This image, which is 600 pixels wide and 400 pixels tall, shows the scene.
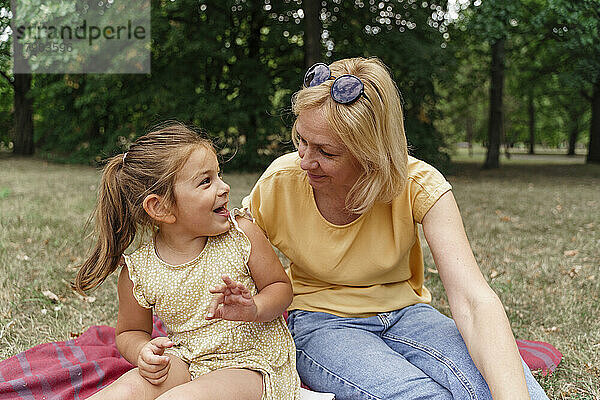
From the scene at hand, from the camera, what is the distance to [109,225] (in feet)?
6.70

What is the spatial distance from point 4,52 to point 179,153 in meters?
10.6

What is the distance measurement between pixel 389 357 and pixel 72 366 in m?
1.33

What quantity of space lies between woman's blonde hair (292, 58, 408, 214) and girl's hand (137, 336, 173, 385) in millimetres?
871

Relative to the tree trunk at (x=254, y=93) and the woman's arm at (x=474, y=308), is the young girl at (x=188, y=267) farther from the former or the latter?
the tree trunk at (x=254, y=93)

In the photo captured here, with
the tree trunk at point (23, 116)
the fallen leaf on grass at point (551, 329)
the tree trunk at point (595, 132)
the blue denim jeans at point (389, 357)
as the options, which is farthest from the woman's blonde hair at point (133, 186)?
the tree trunk at point (595, 132)

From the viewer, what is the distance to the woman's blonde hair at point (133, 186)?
192cm

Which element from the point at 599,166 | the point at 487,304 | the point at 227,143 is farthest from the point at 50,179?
the point at 599,166

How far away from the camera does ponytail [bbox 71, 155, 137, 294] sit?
2.02 meters

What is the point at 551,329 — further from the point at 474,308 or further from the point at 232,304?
the point at 232,304

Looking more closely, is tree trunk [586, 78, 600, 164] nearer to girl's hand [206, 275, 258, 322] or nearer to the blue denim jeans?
A: the blue denim jeans

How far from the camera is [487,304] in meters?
1.90

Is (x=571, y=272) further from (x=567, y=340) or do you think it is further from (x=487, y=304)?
(x=487, y=304)

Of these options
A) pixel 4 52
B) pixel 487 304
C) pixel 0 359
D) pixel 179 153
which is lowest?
pixel 0 359

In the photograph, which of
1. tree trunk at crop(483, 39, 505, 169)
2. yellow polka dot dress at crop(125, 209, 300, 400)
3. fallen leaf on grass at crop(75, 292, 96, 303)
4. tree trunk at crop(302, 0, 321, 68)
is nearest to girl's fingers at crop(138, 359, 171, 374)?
yellow polka dot dress at crop(125, 209, 300, 400)
